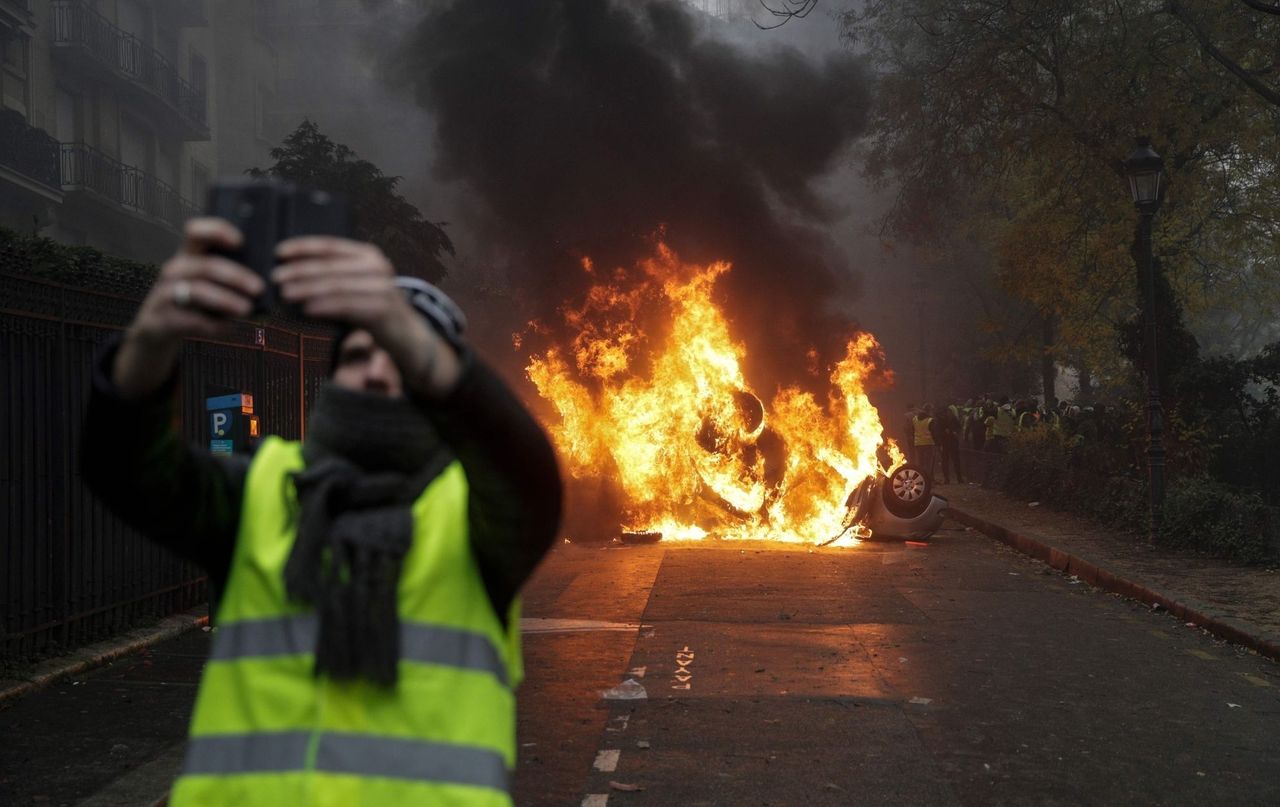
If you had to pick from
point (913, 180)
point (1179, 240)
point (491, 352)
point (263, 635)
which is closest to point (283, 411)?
point (263, 635)

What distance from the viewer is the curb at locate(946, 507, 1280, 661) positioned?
9117 mm

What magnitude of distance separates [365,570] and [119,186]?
28.1m

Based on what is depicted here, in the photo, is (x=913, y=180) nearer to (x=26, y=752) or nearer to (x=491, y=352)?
(x=26, y=752)

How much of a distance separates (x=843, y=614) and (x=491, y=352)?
3602cm

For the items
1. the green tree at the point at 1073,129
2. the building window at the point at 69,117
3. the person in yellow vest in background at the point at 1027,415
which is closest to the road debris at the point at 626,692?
the green tree at the point at 1073,129

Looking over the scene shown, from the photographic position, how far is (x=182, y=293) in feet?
5.53

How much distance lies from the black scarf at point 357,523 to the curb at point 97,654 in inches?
229

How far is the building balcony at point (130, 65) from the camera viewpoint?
25484 millimetres

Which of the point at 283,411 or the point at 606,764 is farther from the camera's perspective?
the point at 283,411

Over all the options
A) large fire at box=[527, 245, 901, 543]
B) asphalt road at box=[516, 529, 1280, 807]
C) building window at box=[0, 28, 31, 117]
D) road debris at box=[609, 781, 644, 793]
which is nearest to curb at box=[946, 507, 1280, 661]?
asphalt road at box=[516, 529, 1280, 807]

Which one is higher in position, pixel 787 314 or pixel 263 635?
pixel 787 314

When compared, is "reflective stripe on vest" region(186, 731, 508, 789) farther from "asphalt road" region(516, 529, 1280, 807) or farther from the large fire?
the large fire

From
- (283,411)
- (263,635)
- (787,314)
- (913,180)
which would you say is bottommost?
(263,635)

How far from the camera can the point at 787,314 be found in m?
20.6
